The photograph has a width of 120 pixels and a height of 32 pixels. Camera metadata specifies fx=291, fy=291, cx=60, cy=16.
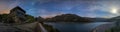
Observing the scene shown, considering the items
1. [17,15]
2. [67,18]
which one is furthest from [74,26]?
[17,15]

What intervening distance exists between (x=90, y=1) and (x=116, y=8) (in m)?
0.41

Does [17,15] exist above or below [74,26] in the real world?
above

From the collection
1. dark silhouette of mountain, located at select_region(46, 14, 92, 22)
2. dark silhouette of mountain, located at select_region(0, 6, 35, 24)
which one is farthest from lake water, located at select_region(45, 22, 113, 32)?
dark silhouette of mountain, located at select_region(0, 6, 35, 24)

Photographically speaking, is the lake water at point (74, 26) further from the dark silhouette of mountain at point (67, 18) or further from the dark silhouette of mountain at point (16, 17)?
the dark silhouette of mountain at point (16, 17)

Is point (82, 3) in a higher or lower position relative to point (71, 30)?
higher

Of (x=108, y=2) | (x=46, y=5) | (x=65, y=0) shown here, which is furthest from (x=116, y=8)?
(x=46, y=5)

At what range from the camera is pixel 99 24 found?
447 centimetres

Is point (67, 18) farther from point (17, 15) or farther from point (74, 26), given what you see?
point (17, 15)

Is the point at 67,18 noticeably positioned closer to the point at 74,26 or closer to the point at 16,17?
the point at 74,26

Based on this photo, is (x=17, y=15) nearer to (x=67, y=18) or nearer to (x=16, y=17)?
(x=16, y=17)

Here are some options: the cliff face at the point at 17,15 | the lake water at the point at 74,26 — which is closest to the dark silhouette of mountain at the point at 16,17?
the cliff face at the point at 17,15

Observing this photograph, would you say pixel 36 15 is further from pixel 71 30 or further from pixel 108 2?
pixel 108 2

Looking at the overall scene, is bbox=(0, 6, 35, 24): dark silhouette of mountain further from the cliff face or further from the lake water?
the lake water

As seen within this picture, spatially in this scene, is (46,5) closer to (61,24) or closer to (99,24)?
(61,24)
